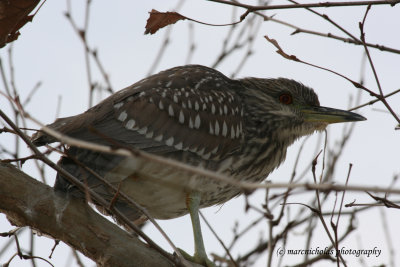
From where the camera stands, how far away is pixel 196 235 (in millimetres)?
4137

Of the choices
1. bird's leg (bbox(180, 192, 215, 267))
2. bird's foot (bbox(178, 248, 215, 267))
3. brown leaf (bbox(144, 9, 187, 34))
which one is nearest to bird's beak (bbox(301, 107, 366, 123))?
bird's leg (bbox(180, 192, 215, 267))

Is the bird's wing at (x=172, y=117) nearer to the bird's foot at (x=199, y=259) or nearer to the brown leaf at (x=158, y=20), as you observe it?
the bird's foot at (x=199, y=259)

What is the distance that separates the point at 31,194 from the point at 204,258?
1.36 metres

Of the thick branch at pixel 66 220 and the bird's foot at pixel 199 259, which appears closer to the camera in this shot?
the thick branch at pixel 66 220

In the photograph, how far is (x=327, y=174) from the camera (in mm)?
5352

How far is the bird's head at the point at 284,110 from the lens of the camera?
499 cm

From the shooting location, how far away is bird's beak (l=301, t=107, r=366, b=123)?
4764mm

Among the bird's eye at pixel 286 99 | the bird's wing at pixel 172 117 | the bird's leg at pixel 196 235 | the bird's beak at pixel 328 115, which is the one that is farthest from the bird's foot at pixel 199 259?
the bird's eye at pixel 286 99

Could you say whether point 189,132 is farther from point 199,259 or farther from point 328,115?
point 328,115

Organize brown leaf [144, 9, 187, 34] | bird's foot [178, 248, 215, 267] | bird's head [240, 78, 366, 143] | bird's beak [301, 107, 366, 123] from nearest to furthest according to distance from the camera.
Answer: brown leaf [144, 9, 187, 34] → bird's foot [178, 248, 215, 267] → bird's beak [301, 107, 366, 123] → bird's head [240, 78, 366, 143]

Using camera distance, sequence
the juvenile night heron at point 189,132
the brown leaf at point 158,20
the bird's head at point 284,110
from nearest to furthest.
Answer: the brown leaf at point 158,20, the juvenile night heron at point 189,132, the bird's head at point 284,110

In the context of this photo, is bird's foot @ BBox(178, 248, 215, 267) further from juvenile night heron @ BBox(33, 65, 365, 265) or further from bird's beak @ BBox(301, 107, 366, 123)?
bird's beak @ BBox(301, 107, 366, 123)

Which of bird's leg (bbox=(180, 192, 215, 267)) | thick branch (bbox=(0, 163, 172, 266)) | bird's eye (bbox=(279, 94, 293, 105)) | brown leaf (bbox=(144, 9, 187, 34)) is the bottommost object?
thick branch (bbox=(0, 163, 172, 266))

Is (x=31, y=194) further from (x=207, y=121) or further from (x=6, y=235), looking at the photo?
(x=207, y=121)
